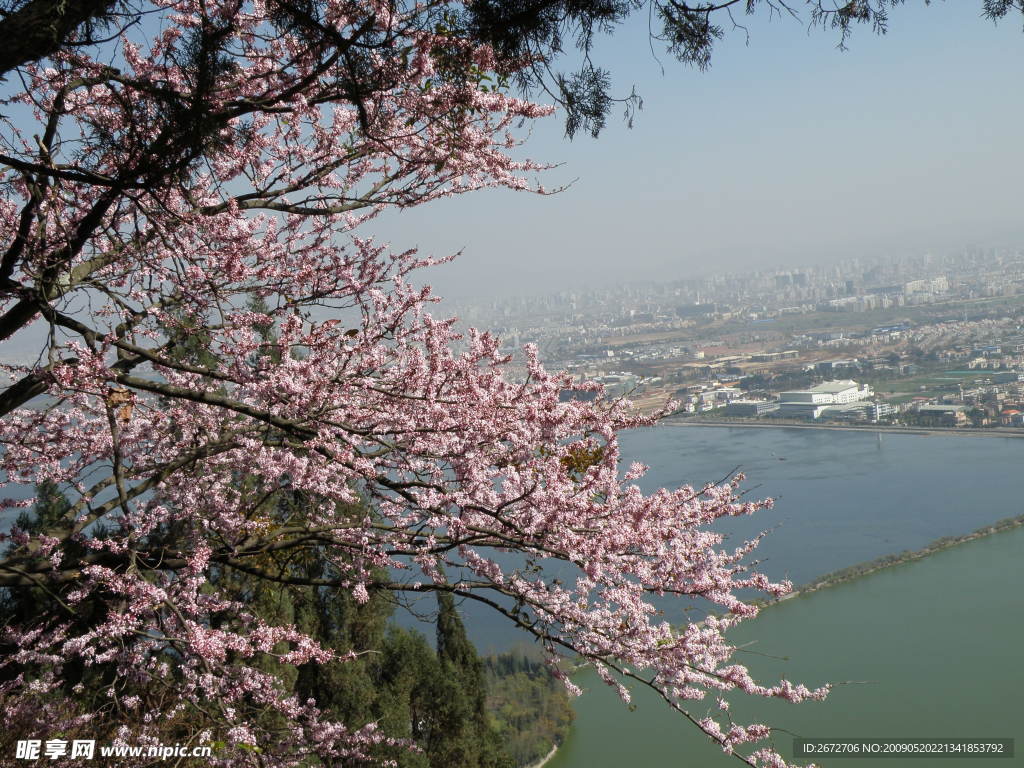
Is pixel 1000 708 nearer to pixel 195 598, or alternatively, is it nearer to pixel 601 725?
pixel 601 725

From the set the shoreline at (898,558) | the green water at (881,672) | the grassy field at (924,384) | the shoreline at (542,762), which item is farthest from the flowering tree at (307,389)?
the grassy field at (924,384)

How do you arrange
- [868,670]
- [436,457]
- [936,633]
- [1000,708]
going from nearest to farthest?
[436,457] → [1000,708] → [868,670] → [936,633]

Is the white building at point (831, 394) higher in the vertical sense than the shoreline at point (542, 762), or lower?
higher

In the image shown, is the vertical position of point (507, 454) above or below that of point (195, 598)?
above

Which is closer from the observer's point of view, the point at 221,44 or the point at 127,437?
the point at 221,44

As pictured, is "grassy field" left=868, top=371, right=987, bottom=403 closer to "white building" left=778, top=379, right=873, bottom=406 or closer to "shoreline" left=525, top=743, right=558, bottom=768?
"white building" left=778, top=379, right=873, bottom=406

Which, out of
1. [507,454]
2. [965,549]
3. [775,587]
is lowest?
[965,549]

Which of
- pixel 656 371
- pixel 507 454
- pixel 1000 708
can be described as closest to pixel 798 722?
pixel 1000 708

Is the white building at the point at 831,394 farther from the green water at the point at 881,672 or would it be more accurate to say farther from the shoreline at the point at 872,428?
the green water at the point at 881,672

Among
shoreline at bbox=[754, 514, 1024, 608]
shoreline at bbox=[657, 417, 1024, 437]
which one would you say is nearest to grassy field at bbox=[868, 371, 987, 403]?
shoreline at bbox=[657, 417, 1024, 437]
